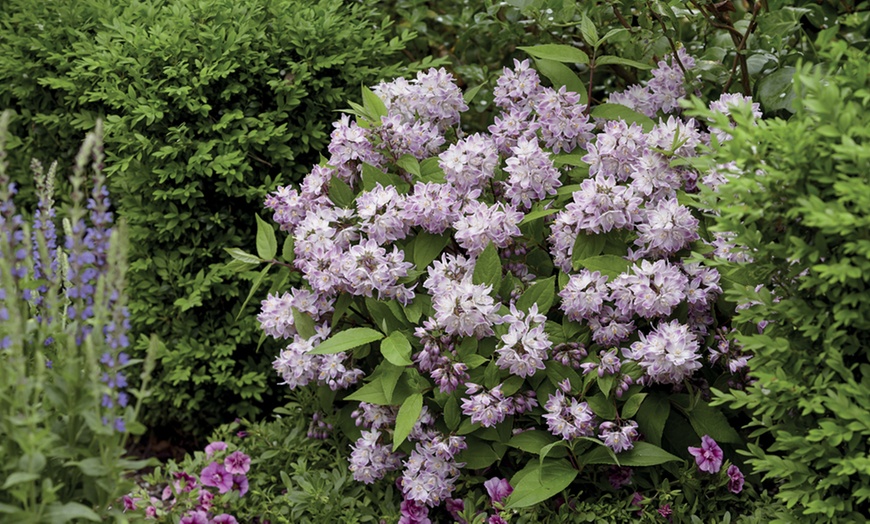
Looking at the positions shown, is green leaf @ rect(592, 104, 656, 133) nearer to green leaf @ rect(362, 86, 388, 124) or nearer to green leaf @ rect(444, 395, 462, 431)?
green leaf @ rect(362, 86, 388, 124)

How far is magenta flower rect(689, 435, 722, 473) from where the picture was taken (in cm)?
277

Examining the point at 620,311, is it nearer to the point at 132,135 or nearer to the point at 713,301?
the point at 713,301

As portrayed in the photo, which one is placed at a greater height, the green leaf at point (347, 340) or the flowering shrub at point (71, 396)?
the flowering shrub at point (71, 396)

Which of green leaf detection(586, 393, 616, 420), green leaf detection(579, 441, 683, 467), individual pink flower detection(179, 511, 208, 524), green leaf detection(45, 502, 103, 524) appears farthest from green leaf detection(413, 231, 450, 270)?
green leaf detection(45, 502, 103, 524)

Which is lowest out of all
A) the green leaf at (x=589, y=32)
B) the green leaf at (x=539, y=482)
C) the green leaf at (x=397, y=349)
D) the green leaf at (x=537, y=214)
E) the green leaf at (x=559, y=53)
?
the green leaf at (x=539, y=482)

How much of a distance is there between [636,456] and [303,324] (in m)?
1.17

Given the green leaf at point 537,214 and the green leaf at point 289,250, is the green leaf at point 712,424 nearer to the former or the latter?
the green leaf at point 537,214

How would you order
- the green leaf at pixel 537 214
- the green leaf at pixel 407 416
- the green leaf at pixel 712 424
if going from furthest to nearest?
the green leaf at pixel 537 214
the green leaf at pixel 712 424
the green leaf at pixel 407 416

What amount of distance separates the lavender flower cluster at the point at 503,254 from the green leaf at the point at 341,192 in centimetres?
2

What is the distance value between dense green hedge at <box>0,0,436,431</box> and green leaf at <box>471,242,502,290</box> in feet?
3.80

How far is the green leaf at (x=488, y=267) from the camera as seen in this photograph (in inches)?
112

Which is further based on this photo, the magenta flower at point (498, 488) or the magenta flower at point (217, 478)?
the magenta flower at point (217, 478)

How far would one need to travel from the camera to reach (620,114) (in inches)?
128

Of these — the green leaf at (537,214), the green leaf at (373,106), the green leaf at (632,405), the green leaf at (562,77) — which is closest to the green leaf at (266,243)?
the green leaf at (373,106)
